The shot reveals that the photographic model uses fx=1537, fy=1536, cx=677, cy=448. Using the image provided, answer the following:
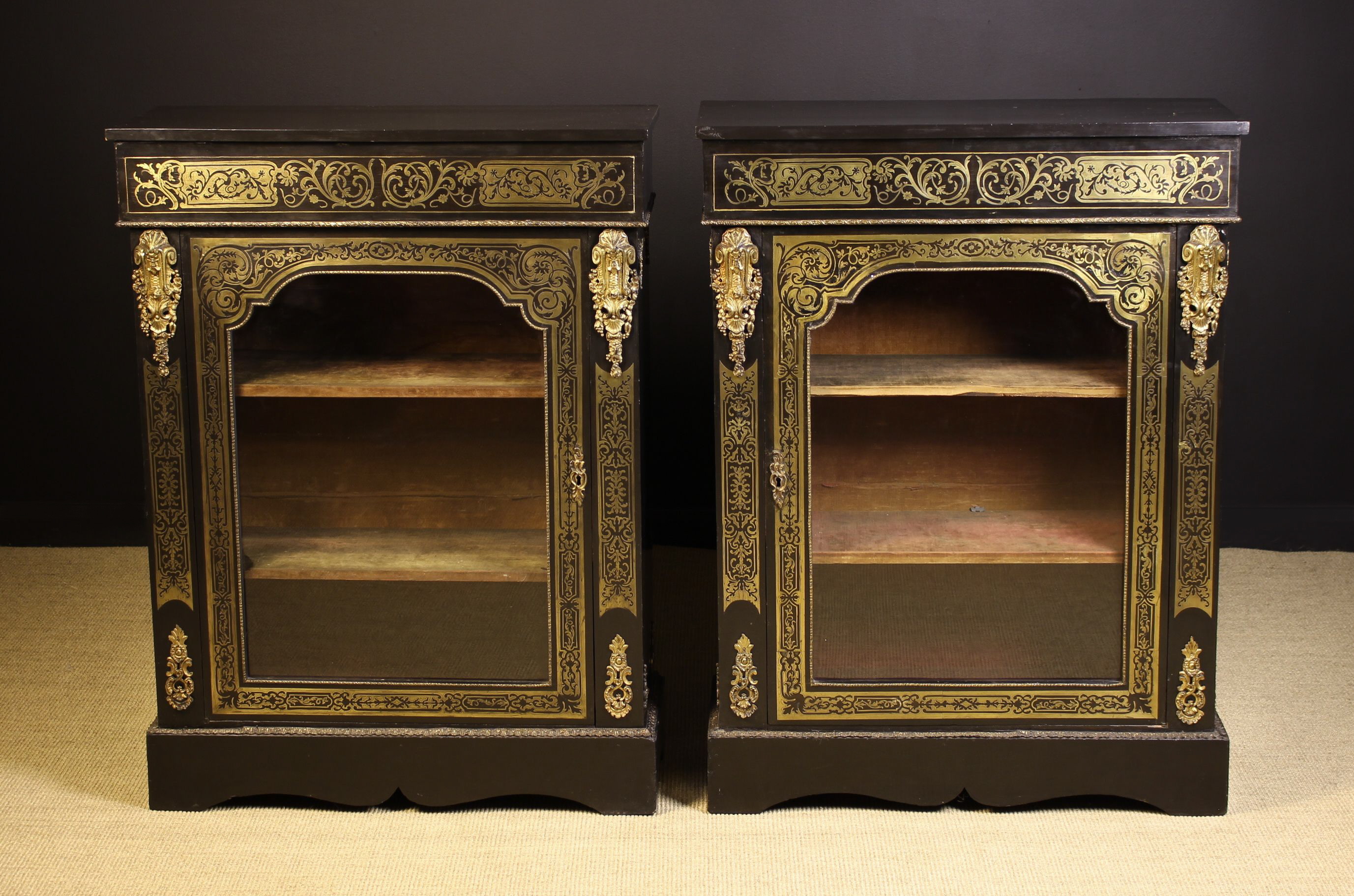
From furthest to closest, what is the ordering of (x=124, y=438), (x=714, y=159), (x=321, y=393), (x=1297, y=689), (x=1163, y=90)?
(x=124, y=438) < (x=1163, y=90) < (x=1297, y=689) < (x=321, y=393) < (x=714, y=159)

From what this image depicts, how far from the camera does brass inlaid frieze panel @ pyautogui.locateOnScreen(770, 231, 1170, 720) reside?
2.54 m

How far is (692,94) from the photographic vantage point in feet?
12.8

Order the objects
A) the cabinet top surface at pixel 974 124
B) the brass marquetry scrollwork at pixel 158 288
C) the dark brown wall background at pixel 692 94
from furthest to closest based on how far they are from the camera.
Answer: the dark brown wall background at pixel 692 94
the brass marquetry scrollwork at pixel 158 288
the cabinet top surface at pixel 974 124

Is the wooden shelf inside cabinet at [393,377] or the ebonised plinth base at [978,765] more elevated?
the wooden shelf inside cabinet at [393,377]

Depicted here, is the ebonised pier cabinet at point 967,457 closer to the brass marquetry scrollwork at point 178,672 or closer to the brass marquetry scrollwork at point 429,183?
the brass marquetry scrollwork at point 429,183

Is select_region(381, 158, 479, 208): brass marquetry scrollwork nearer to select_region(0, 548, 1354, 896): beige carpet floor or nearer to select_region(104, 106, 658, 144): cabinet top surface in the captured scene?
select_region(104, 106, 658, 144): cabinet top surface

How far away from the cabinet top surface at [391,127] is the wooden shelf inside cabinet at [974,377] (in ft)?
1.75

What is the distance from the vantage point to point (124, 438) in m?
4.23

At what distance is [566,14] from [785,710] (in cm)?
200

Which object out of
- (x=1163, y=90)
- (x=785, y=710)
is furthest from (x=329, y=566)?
(x=1163, y=90)

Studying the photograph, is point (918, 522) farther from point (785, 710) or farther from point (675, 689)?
point (675, 689)

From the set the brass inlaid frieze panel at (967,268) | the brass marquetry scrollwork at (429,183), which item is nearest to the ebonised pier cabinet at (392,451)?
the brass marquetry scrollwork at (429,183)

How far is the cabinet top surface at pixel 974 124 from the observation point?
2.46 m

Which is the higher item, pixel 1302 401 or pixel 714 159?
pixel 714 159
